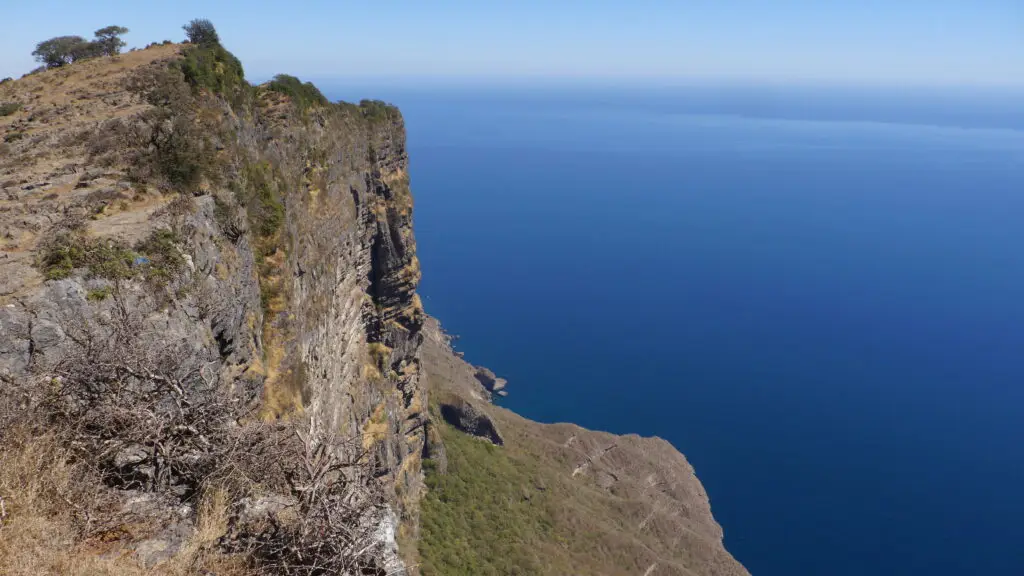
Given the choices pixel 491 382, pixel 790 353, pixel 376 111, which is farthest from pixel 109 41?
pixel 790 353

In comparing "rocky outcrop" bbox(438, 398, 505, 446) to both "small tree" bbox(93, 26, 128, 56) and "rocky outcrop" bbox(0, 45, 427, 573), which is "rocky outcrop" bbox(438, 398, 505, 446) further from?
"small tree" bbox(93, 26, 128, 56)

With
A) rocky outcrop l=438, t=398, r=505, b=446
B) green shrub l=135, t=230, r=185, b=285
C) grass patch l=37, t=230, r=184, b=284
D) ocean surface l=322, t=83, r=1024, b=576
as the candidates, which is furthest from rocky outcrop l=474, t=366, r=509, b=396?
grass patch l=37, t=230, r=184, b=284

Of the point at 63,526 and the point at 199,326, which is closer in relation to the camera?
the point at 63,526

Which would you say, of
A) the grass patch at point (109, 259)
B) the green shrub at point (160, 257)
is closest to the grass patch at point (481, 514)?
the green shrub at point (160, 257)

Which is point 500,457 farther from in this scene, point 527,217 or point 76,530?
point 527,217

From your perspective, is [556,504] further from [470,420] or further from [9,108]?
[9,108]

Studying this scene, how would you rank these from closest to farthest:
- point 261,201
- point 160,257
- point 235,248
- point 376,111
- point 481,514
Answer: point 160,257 → point 235,248 → point 261,201 → point 376,111 → point 481,514

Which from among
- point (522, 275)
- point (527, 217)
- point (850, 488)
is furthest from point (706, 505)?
point (527, 217)

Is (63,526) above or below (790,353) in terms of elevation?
above
